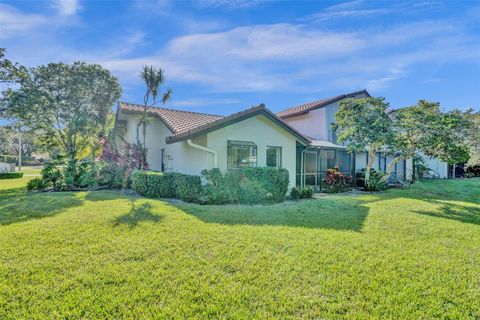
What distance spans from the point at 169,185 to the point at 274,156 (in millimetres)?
6765

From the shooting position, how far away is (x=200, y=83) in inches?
945

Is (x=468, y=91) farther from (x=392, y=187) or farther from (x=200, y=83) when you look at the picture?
(x=200, y=83)

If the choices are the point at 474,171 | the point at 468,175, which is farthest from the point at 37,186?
the point at 474,171

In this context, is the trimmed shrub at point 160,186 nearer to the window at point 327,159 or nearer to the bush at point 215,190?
the bush at point 215,190

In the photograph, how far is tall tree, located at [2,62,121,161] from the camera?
23028 mm

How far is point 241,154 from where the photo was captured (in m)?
15.1

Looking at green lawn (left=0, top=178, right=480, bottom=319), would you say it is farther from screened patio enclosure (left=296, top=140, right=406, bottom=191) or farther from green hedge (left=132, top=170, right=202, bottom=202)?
screened patio enclosure (left=296, top=140, right=406, bottom=191)

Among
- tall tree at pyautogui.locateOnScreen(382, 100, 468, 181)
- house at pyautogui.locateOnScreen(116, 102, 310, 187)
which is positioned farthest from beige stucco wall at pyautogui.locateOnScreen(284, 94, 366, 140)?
house at pyautogui.locateOnScreen(116, 102, 310, 187)

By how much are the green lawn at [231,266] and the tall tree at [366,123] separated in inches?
367

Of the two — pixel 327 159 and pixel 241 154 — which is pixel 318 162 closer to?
pixel 327 159

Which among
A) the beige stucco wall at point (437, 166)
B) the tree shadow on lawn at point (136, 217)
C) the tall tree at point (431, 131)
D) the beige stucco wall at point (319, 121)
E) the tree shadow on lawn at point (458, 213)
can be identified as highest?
the beige stucco wall at point (319, 121)

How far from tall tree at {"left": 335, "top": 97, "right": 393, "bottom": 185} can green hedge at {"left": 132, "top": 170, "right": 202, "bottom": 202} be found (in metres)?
12.2

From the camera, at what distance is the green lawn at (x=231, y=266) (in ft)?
13.4

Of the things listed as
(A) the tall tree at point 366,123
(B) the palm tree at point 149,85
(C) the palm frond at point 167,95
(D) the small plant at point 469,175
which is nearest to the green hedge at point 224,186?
(B) the palm tree at point 149,85
